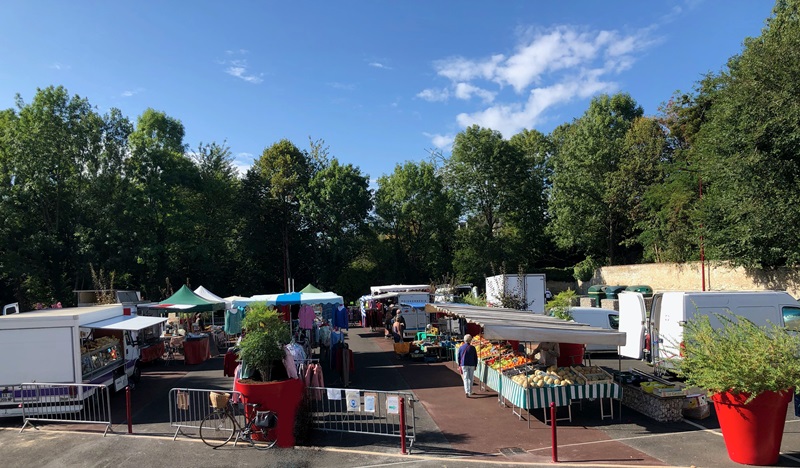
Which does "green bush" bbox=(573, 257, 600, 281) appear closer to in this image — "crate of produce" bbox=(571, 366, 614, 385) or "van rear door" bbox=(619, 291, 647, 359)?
"van rear door" bbox=(619, 291, 647, 359)

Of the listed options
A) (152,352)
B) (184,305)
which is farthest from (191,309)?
(152,352)

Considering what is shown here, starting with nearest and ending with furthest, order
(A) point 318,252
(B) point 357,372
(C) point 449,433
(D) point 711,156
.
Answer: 1. (C) point 449,433
2. (B) point 357,372
3. (D) point 711,156
4. (A) point 318,252

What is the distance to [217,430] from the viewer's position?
9.24 meters

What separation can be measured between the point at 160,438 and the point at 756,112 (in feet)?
82.5

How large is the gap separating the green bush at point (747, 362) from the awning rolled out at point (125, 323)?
11.7m

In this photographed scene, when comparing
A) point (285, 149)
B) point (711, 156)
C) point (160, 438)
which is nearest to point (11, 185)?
point (285, 149)

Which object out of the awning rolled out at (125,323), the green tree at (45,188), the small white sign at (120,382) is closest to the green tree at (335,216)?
the green tree at (45,188)

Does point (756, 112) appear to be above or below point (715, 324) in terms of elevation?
above

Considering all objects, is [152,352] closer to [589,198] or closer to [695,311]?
[695,311]

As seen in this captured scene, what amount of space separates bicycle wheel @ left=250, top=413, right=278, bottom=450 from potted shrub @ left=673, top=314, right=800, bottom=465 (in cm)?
635

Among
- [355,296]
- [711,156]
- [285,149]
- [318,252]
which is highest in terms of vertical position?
[285,149]

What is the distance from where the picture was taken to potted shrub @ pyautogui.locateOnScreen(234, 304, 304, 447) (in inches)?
340

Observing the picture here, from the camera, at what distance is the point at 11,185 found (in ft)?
106

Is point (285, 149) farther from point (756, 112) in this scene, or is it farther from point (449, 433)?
point (449, 433)
